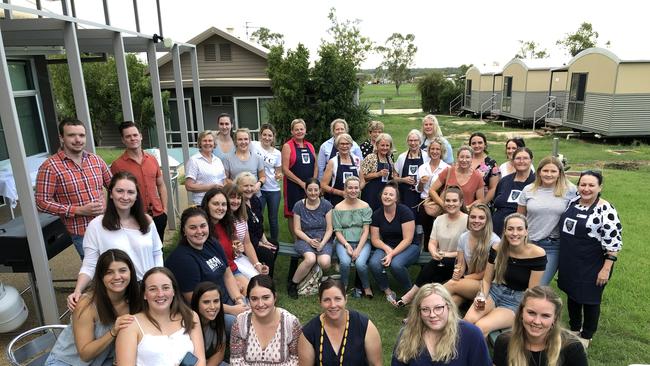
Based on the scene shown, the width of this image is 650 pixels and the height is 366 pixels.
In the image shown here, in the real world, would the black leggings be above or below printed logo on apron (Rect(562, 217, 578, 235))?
below

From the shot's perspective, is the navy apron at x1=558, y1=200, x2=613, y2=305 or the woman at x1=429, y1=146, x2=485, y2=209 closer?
Result: the navy apron at x1=558, y1=200, x2=613, y2=305

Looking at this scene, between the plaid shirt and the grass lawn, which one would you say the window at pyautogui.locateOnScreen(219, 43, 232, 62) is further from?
the plaid shirt

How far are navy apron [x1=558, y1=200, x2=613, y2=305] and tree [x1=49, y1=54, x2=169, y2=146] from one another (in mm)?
15257

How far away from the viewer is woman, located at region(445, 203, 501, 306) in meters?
3.84

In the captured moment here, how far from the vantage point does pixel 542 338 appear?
8.58 feet

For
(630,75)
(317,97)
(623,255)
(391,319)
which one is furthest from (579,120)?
(391,319)

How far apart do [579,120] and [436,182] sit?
15419mm

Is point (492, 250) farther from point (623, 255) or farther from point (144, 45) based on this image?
point (144, 45)

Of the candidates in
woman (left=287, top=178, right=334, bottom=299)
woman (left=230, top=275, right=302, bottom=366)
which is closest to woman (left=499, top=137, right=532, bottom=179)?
woman (left=287, top=178, right=334, bottom=299)

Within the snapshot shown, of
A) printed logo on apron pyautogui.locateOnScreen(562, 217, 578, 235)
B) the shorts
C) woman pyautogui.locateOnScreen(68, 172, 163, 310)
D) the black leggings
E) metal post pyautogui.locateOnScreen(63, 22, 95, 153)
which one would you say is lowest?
the black leggings

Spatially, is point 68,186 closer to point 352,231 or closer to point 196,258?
point 196,258

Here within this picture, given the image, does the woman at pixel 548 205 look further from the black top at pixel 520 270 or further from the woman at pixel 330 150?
the woman at pixel 330 150

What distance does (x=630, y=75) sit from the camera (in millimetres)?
14766

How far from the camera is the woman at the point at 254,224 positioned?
458 cm
